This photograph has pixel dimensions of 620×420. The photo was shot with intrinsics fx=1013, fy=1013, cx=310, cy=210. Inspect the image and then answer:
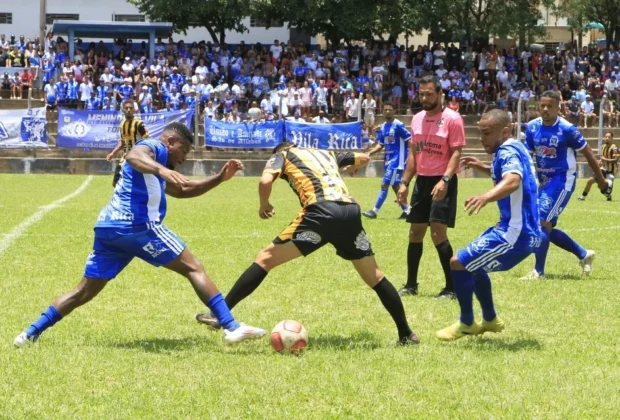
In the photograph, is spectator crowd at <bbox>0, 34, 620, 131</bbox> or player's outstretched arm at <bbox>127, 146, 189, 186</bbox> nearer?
player's outstretched arm at <bbox>127, 146, 189, 186</bbox>

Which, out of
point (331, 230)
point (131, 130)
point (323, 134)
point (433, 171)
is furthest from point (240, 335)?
point (323, 134)

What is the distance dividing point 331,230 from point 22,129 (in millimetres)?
24749

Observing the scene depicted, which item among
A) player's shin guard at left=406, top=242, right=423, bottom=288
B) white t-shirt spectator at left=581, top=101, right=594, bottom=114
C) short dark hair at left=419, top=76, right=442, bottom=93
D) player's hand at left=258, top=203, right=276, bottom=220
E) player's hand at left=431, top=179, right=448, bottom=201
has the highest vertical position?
white t-shirt spectator at left=581, top=101, right=594, bottom=114

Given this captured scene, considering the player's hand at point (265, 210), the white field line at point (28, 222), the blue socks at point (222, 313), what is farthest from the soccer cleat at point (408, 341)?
the white field line at point (28, 222)

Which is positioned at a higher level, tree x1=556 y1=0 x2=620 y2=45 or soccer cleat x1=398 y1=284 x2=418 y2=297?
tree x1=556 y1=0 x2=620 y2=45

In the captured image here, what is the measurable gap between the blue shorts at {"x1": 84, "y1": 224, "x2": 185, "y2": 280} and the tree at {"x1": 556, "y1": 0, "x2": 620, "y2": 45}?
42.2m

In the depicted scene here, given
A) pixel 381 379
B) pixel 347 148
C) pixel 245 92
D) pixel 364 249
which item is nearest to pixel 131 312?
pixel 364 249

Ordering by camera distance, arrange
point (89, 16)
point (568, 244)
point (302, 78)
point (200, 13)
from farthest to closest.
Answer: point (89, 16)
point (200, 13)
point (302, 78)
point (568, 244)

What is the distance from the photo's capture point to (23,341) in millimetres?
6988

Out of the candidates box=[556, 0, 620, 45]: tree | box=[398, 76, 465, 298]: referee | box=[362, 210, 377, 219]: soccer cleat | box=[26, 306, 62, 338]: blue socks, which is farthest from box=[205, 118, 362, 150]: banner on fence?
box=[26, 306, 62, 338]: blue socks

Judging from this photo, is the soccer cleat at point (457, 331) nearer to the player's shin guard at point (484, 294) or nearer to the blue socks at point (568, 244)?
the player's shin guard at point (484, 294)

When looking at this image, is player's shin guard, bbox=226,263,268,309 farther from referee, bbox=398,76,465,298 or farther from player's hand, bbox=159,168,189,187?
referee, bbox=398,76,465,298

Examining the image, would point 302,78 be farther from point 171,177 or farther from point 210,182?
point 171,177

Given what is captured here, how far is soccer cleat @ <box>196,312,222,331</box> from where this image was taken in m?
7.41
